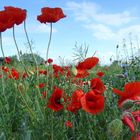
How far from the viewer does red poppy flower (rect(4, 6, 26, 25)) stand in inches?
85.7

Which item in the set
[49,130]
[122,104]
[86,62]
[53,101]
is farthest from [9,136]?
[122,104]

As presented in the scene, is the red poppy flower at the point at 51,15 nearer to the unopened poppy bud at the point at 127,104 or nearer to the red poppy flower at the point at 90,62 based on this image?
the red poppy flower at the point at 90,62

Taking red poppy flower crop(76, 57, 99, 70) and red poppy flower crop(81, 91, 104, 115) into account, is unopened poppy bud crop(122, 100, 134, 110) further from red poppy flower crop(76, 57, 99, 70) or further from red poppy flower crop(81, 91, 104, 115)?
red poppy flower crop(76, 57, 99, 70)

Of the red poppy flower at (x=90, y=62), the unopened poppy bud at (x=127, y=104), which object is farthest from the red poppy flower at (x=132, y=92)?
the red poppy flower at (x=90, y=62)

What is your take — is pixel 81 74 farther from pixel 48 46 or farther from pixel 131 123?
pixel 131 123

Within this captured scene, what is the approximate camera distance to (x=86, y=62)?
1820 millimetres

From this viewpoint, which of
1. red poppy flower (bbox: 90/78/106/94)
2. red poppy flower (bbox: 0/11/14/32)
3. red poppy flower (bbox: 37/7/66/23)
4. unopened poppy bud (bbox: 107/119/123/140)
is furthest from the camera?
red poppy flower (bbox: 37/7/66/23)

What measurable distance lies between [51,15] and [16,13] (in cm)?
29

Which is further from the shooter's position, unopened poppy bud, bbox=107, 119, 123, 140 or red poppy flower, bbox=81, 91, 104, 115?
red poppy flower, bbox=81, 91, 104, 115

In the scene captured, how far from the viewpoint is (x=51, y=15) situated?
244 cm

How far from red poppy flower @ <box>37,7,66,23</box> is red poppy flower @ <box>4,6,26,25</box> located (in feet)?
0.73

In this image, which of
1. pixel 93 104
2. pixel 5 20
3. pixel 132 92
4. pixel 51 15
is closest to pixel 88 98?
pixel 93 104

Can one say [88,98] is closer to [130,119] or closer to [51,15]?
[130,119]

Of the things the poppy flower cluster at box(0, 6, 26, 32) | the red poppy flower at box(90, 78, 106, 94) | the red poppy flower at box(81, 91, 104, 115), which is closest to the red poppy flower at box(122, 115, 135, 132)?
the red poppy flower at box(81, 91, 104, 115)
